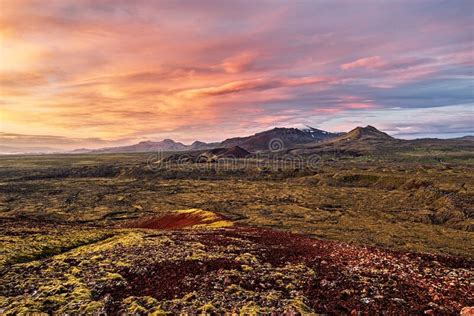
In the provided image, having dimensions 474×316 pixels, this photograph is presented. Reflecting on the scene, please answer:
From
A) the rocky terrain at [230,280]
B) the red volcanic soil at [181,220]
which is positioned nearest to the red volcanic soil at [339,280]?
the rocky terrain at [230,280]

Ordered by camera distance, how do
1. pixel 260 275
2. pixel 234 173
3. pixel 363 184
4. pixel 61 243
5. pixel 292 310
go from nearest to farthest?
pixel 292 310 → pixel 260 275 → pixel 61 243 → pixel 363 184 → pixel 234 173

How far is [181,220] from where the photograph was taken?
2554 inches

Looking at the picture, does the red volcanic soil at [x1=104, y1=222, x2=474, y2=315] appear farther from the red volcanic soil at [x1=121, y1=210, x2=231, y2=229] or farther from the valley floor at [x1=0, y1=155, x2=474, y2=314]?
the red volcanic soil at [x1=121, y1=210, x2=231, y2=229]

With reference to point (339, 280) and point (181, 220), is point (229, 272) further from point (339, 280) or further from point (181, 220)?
point (181, 220)

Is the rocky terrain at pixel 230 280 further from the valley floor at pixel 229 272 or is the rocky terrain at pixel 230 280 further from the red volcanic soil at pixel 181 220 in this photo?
the red volcanic soil at pixel 181 220

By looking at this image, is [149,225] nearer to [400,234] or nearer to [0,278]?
[0,278]

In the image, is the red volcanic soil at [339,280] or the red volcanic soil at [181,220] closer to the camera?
the red volcanic soil at [339,280]

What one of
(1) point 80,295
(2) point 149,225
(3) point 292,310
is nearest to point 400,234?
(2) point 149,225

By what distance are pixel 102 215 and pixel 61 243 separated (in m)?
60.9

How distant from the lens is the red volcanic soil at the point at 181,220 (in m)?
61.2

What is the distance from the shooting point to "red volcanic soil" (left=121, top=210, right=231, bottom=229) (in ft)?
201

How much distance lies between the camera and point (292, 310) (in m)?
16.1

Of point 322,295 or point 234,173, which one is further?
point 234,173

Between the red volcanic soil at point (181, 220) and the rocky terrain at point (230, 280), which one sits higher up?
the rocky terrain at point (230, 280)
